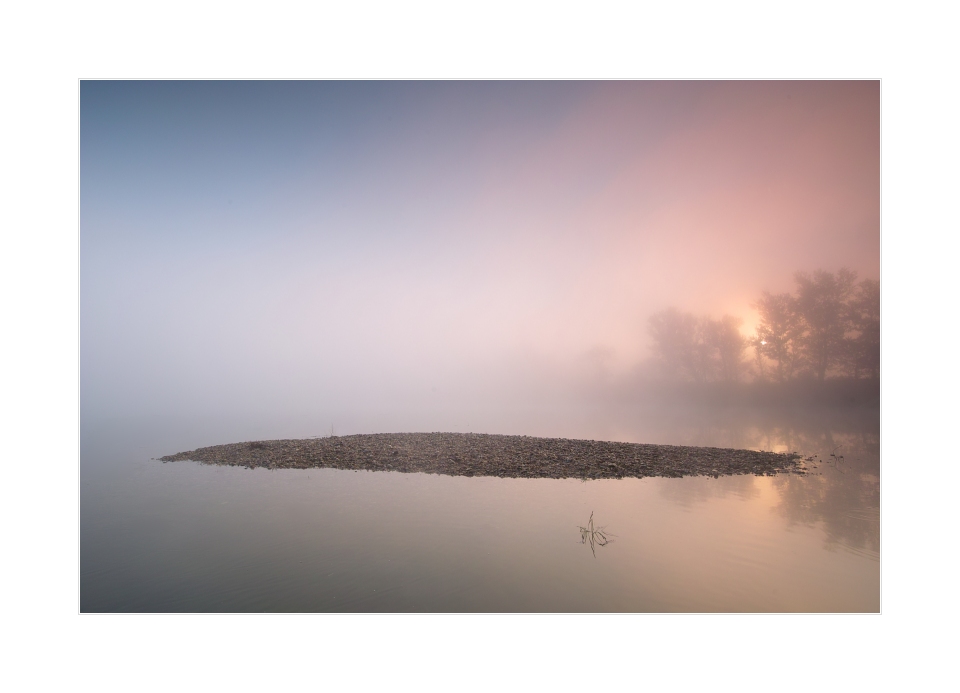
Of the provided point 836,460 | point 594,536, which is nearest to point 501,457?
point 594,536

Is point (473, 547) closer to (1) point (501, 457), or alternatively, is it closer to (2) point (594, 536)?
(2) point (594, 536)

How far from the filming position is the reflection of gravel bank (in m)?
15.9

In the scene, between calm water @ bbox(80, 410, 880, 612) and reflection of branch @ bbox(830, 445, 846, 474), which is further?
reflection of branch @ bbox(830, 445, 846, 474)

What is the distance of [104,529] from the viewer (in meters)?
10.4

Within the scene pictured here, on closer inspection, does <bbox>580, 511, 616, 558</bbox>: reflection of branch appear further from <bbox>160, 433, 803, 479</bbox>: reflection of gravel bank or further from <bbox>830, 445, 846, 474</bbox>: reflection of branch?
<bbox>830, 445, 846, 474</bbox>: reflection of branch

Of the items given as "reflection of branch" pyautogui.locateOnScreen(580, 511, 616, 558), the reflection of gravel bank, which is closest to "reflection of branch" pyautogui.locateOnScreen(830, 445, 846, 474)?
the reflection of gravel bank

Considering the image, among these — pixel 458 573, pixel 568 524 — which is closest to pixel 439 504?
pixel 568 524

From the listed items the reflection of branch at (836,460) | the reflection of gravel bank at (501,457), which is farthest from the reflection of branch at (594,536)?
the reflection of branch at (836,460)

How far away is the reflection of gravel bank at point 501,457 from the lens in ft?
52.2

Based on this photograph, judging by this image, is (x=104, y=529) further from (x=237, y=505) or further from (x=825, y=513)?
(x=825, y=513)

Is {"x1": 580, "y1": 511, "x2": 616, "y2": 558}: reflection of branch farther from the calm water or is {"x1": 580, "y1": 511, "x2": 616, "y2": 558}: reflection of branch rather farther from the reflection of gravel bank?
the reflection of gravel bank

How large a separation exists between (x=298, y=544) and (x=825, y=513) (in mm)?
12747

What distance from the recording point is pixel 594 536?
9141 mm

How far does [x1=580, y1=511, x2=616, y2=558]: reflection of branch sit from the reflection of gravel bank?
5.61 metres
